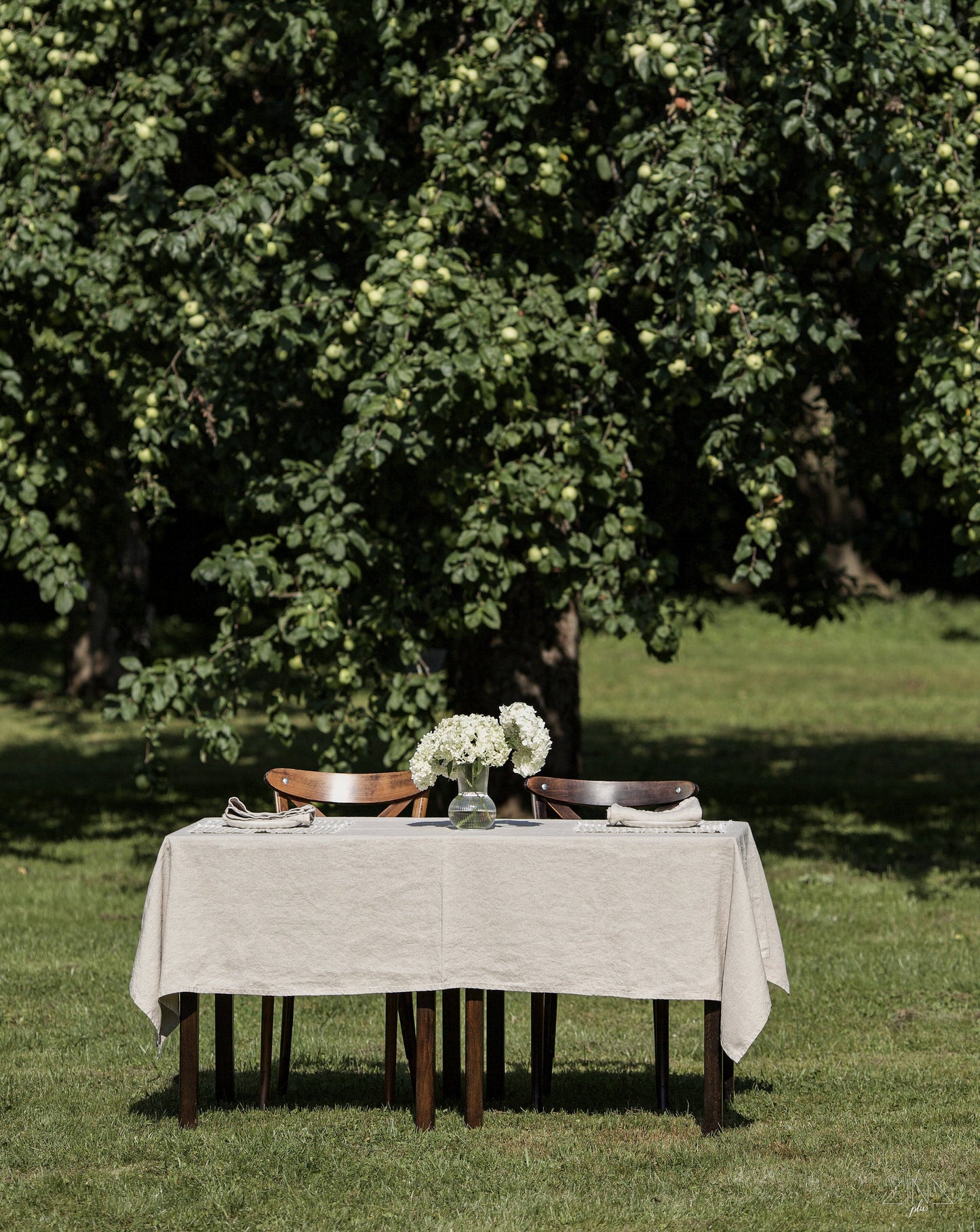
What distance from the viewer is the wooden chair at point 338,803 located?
579cm

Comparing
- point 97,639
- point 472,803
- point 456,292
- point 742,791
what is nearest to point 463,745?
point 472,803

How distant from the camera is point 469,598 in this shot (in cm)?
854

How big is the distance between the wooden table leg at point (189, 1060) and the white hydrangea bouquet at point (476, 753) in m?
1.02

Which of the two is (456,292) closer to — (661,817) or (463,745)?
(463,745)

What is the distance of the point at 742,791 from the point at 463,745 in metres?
8.94

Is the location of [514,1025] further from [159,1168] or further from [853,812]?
[853,812]

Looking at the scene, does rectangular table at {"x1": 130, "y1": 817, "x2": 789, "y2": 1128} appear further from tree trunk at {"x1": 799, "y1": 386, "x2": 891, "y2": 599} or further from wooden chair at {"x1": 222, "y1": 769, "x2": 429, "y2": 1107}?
tree trunk at {"x1": 799, "y1": 386, "x2": 891, "y2": 599}

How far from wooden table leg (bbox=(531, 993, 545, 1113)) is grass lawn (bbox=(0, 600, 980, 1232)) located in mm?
69

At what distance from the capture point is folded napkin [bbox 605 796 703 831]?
552cm

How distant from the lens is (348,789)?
611 cm

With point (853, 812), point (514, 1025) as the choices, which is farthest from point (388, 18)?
point (853, 812)

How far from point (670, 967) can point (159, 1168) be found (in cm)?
165

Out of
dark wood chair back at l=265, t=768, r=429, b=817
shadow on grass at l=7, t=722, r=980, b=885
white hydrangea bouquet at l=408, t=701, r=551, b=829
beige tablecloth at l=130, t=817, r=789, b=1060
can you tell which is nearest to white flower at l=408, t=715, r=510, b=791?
white hydrangea bouquet at l=408, t=701, r=551, b=829

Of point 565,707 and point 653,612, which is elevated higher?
point 653,612
